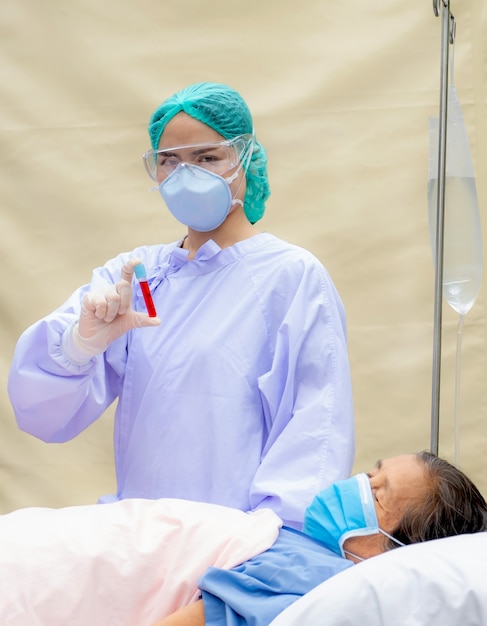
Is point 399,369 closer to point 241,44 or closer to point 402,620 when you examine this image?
point 241,44

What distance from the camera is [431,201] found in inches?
93.6

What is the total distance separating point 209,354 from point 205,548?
453 mm

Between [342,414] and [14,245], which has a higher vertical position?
[14,245]

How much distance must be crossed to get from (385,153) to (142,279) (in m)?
1.16

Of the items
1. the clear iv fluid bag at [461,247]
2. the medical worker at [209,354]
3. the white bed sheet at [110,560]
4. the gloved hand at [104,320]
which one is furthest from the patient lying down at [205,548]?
the clear iv fluid bag at [461,247]

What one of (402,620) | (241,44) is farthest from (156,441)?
(241,44)

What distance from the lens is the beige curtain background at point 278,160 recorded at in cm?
273

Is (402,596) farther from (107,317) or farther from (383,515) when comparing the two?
(107,317)

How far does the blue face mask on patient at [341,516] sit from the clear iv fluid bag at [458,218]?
82 centimetres

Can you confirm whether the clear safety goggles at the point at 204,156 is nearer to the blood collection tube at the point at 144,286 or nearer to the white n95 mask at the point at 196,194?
the white n95 mask at the point at 196,194

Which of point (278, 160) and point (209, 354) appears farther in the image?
point (278, 160)

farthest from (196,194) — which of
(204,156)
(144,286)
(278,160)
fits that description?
(278,160)

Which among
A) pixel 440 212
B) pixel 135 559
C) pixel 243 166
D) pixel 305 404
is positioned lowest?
pixel 135 559

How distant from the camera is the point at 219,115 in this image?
195 centimetres
